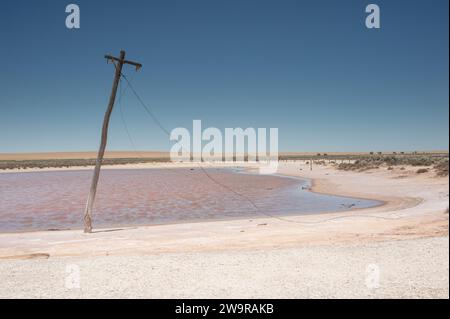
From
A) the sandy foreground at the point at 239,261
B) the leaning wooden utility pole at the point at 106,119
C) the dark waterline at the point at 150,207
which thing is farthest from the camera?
the dark waterline at the point at 150,207

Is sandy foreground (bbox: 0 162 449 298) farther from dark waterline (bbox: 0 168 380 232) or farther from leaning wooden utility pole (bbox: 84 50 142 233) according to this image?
dark waterline (bbox: 0 168 380 232)

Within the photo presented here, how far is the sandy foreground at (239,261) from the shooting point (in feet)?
21.8

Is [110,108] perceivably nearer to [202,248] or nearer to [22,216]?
[202,248]

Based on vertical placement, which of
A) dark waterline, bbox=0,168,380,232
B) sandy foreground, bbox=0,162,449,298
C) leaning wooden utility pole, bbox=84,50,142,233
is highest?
leaning wooden utility pole, bbox=84,50,142,233

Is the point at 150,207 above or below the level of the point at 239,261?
below

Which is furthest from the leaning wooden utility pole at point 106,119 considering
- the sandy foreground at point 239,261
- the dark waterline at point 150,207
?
the dark waterline at point 150,207

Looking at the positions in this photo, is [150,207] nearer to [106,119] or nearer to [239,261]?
[106,119]

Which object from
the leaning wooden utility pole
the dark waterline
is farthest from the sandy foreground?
the dark waterline

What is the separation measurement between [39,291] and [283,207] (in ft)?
51.3

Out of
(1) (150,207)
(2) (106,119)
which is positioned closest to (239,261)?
(2) (106,119)

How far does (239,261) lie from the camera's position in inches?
330

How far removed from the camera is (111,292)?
6.61 m

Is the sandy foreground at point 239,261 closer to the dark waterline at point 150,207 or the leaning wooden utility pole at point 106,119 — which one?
the leaning wooden utility pole at point 106,119

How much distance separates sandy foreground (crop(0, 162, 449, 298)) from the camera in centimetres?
Result: 665
